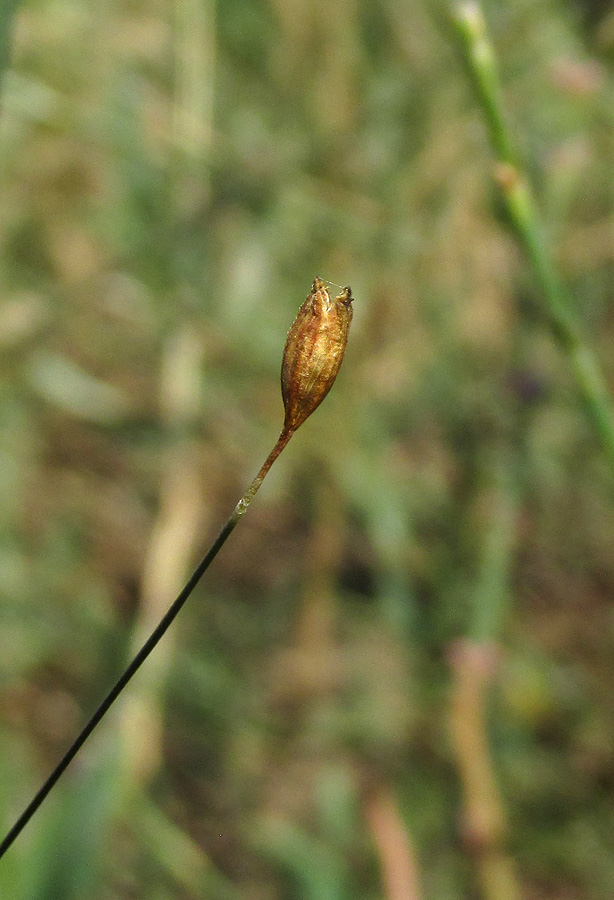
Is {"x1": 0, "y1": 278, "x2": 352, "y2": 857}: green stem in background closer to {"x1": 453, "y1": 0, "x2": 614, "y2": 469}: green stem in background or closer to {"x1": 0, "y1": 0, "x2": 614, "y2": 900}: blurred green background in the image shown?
{"x1": 453, "y1": 0, "x2": 614, "y2": 469}: green stem in background

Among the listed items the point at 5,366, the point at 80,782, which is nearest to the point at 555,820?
the point at 80,782

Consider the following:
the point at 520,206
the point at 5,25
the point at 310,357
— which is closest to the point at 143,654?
the point at 310,357

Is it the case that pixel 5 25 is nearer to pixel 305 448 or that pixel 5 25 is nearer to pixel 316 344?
pixel 316 344

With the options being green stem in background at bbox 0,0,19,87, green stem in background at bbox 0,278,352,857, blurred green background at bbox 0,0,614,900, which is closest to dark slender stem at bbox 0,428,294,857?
green stem in background at bbox 0,278,352,857

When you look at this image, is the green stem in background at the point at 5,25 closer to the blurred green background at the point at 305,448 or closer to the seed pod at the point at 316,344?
the seed pod at the point at 316,344

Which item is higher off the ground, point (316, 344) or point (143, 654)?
point (316, 344)

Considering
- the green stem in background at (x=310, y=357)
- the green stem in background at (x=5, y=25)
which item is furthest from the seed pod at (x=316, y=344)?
the green stem in background at (x=5, y=25)
